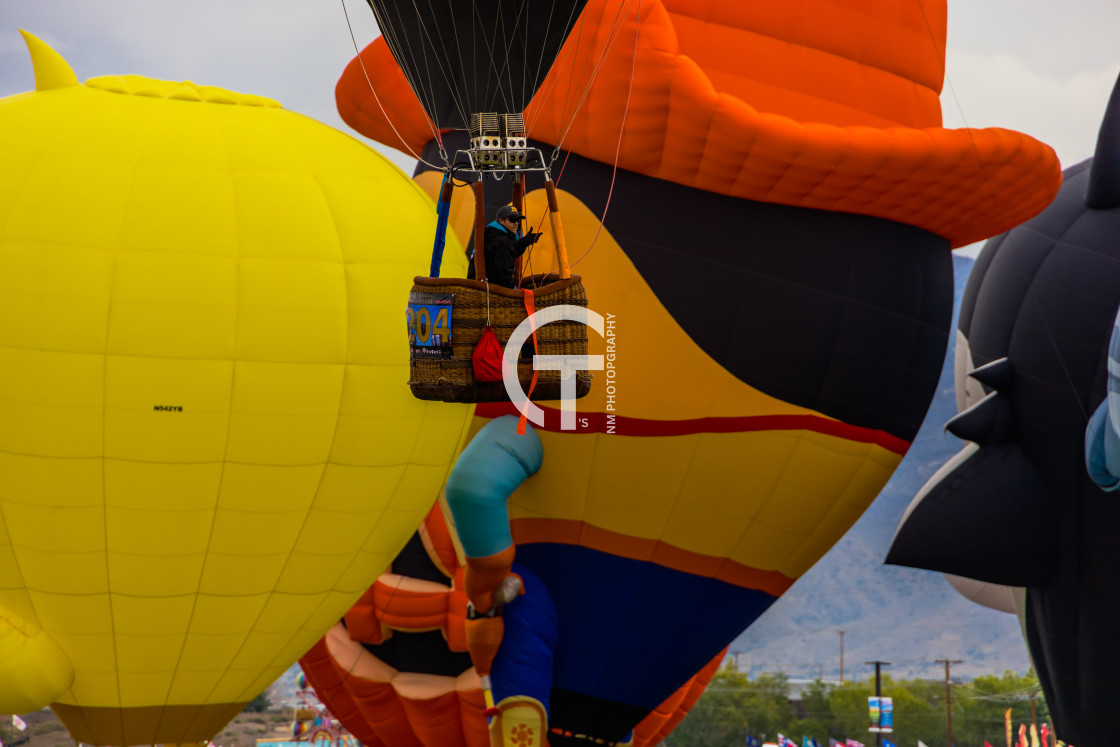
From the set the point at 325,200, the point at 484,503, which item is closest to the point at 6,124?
the point at 325,200

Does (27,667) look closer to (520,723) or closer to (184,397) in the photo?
(184,397)

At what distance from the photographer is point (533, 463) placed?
689cm

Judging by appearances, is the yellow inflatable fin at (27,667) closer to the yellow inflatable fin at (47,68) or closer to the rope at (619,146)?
the yellow inflatable fin at (47,68)

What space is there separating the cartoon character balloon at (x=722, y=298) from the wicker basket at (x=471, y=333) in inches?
70.7

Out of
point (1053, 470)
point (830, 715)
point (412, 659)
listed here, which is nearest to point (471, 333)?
point (412, 659)

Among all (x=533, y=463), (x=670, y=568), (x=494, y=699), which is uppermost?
(x=533, y=463)

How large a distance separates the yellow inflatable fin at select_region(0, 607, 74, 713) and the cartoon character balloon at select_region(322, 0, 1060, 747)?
193 cm

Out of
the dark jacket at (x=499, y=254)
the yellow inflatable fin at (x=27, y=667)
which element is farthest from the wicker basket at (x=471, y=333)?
the yellow inflatable fin at (x=27, y=667)

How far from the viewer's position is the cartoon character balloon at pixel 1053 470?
7.50 metres

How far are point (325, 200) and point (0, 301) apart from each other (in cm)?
146

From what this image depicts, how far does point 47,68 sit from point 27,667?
284 centimetres

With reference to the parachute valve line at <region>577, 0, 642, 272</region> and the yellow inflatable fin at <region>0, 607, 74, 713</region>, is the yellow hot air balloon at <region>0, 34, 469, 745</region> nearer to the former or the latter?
the yellow inflatable fin at <region>0, 607, 74, 713</region>

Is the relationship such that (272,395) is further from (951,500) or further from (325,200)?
(951,500)

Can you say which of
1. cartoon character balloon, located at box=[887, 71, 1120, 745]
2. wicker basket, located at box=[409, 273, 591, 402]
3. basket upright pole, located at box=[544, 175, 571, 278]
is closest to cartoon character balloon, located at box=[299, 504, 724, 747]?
cartoon character balloon, located at box=[887, 71, 1120, 745]
